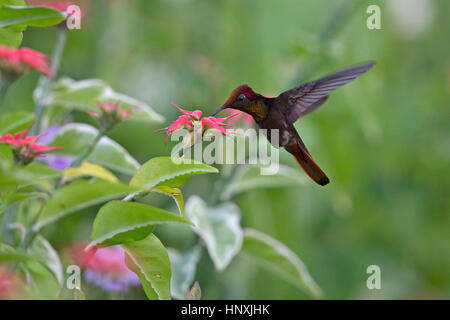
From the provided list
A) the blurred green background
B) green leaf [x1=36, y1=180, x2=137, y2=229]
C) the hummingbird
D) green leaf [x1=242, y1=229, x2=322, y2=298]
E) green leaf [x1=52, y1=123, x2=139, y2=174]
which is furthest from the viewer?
the blurred green background

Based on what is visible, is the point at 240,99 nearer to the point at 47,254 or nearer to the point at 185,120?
the point at 185,120

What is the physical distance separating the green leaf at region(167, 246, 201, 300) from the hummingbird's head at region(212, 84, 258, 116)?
23cm

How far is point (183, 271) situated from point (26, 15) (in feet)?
1.16

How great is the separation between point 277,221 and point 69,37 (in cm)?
65

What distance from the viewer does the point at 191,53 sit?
140 cm

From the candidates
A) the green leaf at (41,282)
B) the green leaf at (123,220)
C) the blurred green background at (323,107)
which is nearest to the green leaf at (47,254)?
the green leaf at (41,282)

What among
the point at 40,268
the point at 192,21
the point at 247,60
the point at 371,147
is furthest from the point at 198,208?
the point at 192,21

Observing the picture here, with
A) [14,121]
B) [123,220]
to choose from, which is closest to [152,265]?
[123,220]

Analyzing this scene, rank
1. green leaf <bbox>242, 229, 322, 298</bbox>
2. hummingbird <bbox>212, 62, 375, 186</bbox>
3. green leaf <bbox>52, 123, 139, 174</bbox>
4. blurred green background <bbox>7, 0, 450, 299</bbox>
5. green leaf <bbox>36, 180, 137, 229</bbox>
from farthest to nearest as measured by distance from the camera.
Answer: blurred green background <bbox>7, 0, 450, 299</bbox> → green leaf <bbox>242, 229, 322, 298</bbox> → green leaf <bbox>52, 123, 139, 174</bbox> → hummingbird <bbox>212, 62, 375, 186</bbox> → green leaf <bbox>36, 180, 137, 229</bbox>

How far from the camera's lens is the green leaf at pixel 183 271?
23.7 inches

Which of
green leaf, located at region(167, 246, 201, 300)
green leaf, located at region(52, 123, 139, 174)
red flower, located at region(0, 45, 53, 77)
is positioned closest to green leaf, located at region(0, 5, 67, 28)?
red flower, located at region(0, 45, 53, 77)

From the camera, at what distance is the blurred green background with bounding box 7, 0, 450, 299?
1.00 meters

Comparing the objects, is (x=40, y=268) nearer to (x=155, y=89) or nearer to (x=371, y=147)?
(x=155, y=89)

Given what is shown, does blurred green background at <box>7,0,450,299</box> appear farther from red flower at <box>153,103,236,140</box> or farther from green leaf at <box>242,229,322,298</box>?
red flower at <box>153,103,236,140</box>
